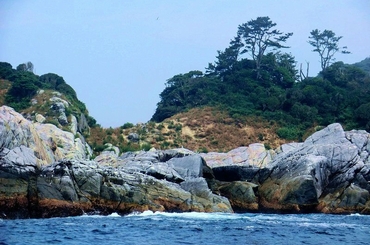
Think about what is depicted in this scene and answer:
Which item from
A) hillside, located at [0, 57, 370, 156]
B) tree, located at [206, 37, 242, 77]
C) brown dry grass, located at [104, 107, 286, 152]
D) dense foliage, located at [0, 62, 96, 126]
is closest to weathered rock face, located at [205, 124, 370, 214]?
hillside, located at [0, 57, 370, 156]

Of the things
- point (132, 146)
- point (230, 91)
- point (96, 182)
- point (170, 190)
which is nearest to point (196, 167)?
point (170, 190)

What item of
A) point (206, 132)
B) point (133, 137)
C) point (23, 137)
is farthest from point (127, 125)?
point (23, 137)

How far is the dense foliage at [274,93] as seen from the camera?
7431 centimetres

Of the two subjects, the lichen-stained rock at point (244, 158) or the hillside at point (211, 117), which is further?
the hillside at point (211, 117)

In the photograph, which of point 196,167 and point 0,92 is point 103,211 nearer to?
point 196,167

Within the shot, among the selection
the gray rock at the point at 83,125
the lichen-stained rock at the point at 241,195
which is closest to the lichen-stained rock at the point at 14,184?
the lichen-stained rock at the point at 241,195

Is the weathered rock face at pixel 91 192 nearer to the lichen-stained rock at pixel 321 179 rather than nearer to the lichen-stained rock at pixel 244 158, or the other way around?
the lichen-stained rock at pixel 321 179

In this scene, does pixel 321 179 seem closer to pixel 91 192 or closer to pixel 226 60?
pixel 91 192

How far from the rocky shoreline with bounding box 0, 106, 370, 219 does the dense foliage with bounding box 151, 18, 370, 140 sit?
83.8 feet

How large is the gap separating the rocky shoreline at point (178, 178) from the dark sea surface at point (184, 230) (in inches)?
59.1

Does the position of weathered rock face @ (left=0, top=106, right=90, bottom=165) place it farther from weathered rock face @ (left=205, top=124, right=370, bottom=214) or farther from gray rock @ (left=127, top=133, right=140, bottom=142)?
gray rock @ (left=127, top=133, right=140, bottom=142)

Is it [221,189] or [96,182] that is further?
[221,189]

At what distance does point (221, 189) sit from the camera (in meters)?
41.6

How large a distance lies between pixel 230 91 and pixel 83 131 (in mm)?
24846
